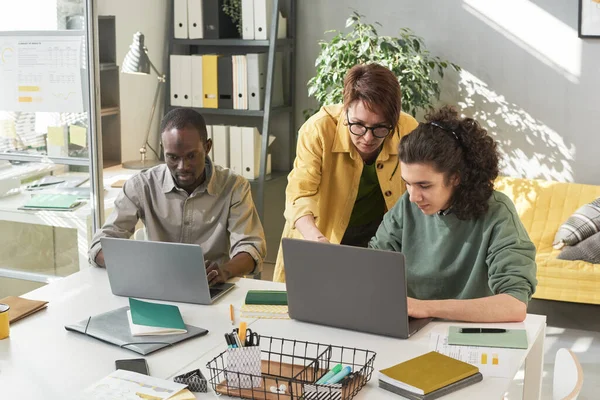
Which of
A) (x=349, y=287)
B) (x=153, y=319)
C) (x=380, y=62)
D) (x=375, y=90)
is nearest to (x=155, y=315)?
(x=153, y=319)

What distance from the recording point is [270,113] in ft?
14.4

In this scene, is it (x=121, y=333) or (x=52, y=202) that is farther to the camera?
(x=52, y=202)

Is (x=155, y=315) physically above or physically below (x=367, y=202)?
below

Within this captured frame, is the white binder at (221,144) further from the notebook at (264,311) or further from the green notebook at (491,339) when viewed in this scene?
the green notebook at (491,339)

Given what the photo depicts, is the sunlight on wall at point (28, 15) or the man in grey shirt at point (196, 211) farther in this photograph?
the sunlight on wall at point (28, 15)

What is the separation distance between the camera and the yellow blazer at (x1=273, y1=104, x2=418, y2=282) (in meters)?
2.65

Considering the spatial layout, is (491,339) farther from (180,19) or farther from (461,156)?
(180,19)

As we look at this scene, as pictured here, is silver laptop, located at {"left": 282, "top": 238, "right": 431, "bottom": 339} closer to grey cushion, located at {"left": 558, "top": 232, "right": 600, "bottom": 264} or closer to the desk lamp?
grey cushion, located at {"left": 558, "top": 232, "right": 600, "bottom": 264}

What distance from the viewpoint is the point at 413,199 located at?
211 cm

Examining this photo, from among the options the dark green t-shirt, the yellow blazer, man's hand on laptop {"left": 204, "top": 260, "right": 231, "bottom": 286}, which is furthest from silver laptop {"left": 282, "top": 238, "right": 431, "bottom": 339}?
the dark green t-shirt

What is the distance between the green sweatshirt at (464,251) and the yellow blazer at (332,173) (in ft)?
1.17

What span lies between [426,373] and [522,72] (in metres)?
2.99

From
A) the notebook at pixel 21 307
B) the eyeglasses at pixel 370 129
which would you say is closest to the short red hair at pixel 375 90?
the eyeglasses at pixel 370 129

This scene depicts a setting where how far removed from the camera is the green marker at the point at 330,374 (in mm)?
1635
